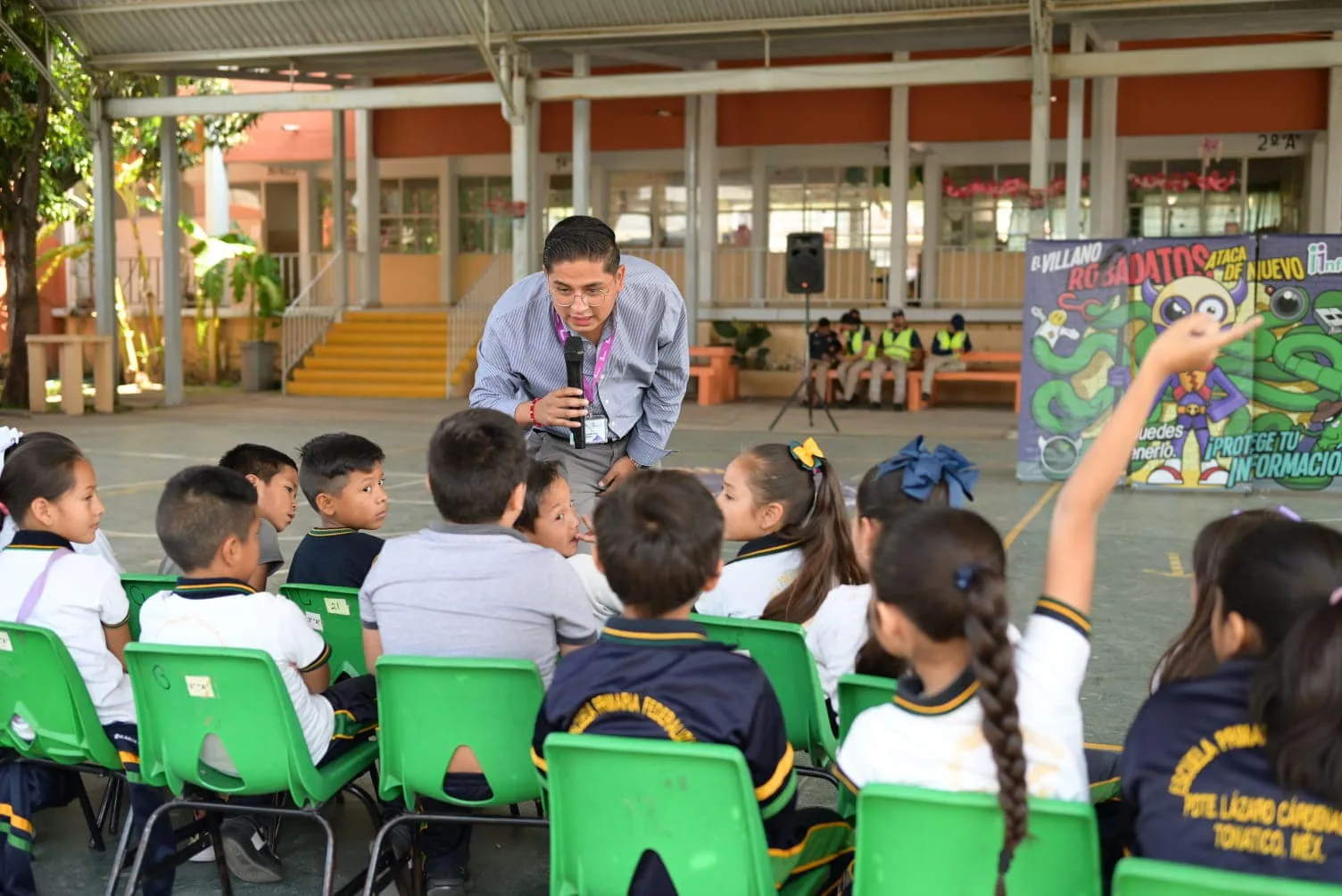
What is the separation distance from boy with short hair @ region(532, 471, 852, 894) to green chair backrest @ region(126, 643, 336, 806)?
0.65 metres

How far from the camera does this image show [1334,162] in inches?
659

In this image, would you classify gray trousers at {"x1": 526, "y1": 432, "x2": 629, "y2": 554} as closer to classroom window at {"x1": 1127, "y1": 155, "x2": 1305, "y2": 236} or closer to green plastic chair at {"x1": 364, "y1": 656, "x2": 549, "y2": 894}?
green plastic chair at {"x1": 364, "y1": 656, "x2": 549, "y2": 894}

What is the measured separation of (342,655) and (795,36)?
13.1 m

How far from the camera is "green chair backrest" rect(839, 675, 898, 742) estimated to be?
2.69 meters

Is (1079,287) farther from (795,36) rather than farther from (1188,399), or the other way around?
(795,36)

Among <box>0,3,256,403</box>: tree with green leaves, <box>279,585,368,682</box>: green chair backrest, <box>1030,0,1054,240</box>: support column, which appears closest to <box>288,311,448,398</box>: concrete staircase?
<box>0,3,256,403</box>: tree with green leaves

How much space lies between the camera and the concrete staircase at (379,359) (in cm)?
1853

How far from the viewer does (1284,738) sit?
6.25 feet

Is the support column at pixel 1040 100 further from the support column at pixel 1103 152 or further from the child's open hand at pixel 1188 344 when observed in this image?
Result: the child's open hand at pixel 1188 344

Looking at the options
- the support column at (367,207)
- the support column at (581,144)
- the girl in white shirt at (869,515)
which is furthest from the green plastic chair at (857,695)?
the support column at (367,207)

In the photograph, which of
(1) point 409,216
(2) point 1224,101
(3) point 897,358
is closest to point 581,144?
(3) point 897,358

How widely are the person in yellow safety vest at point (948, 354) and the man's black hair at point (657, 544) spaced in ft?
50.0

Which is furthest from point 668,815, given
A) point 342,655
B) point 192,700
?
point 342,655

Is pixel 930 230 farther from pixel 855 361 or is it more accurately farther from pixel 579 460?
pixel 579 460
